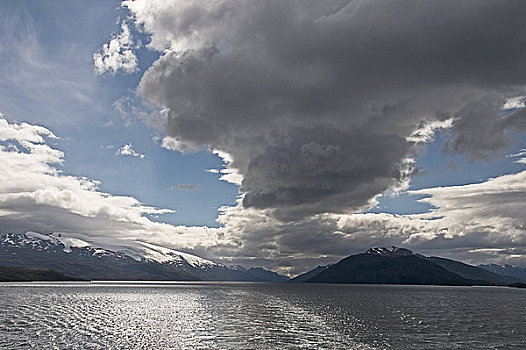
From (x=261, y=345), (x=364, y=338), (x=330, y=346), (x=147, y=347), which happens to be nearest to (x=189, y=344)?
(x=147, y=347)

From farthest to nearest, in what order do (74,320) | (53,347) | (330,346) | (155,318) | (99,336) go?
(155,318) → (74,320) → (99,336) → (330,346) → (53,347)

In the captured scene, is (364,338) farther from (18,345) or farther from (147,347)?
(18,345)

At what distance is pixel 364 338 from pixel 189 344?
35.5 metres

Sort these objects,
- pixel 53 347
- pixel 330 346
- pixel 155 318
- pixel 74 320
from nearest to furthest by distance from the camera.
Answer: pixel 53 347, pixel 330 346, pixel 74 320, pixel 155 318

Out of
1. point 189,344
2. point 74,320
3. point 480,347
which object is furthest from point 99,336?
point 480,347

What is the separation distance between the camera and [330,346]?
2904 inches

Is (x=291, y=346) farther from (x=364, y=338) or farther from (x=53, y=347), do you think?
(x=53, y=347)

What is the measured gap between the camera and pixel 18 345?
68812 millimetres

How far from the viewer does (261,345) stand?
7281cm

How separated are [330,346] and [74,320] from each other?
72.0 metres

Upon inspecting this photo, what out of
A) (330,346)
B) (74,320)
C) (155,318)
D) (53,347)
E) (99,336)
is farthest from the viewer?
(155,318)

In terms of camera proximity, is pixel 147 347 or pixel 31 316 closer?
pixel 147 347

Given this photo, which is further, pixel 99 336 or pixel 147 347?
pixel 99 336

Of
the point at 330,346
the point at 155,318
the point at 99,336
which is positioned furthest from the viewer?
the point at 155,318
